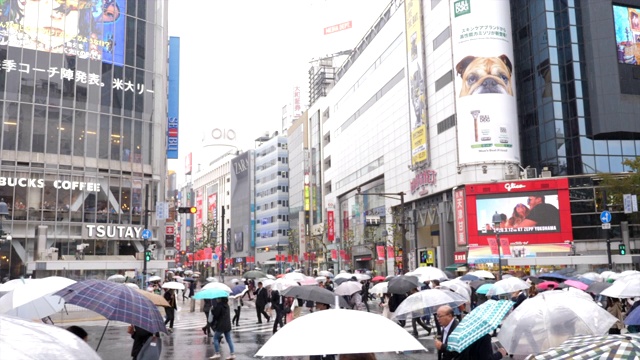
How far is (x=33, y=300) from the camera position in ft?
31.4

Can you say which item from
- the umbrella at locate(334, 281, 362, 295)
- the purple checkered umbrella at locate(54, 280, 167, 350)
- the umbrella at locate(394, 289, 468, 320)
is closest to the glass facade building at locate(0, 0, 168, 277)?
the umbrella at locate(334, 281, 362, 295)

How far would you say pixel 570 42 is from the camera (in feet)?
179

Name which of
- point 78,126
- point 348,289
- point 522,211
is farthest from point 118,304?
point 522,211

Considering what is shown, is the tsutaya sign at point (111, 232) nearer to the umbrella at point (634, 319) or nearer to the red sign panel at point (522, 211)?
the red sign panel at point (522, 211)

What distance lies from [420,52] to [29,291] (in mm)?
54334

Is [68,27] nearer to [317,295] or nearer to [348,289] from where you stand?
[348,289]

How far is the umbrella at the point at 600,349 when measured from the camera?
392cm

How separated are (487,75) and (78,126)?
111 feet

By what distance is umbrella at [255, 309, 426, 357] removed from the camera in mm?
4980

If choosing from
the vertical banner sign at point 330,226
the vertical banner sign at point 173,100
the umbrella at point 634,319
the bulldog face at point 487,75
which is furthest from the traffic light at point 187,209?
the vertical banner sign at point 330,226

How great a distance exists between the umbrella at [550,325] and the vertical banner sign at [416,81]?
52397mm

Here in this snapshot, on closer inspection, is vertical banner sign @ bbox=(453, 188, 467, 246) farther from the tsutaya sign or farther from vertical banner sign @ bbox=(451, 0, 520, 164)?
the tsutaya sign

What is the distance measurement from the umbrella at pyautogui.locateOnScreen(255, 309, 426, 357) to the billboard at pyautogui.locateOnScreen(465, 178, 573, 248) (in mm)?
46523

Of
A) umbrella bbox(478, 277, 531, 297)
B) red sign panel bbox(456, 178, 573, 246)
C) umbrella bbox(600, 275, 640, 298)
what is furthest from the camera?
red sign panel bbox(456, 178, 573, 246)
